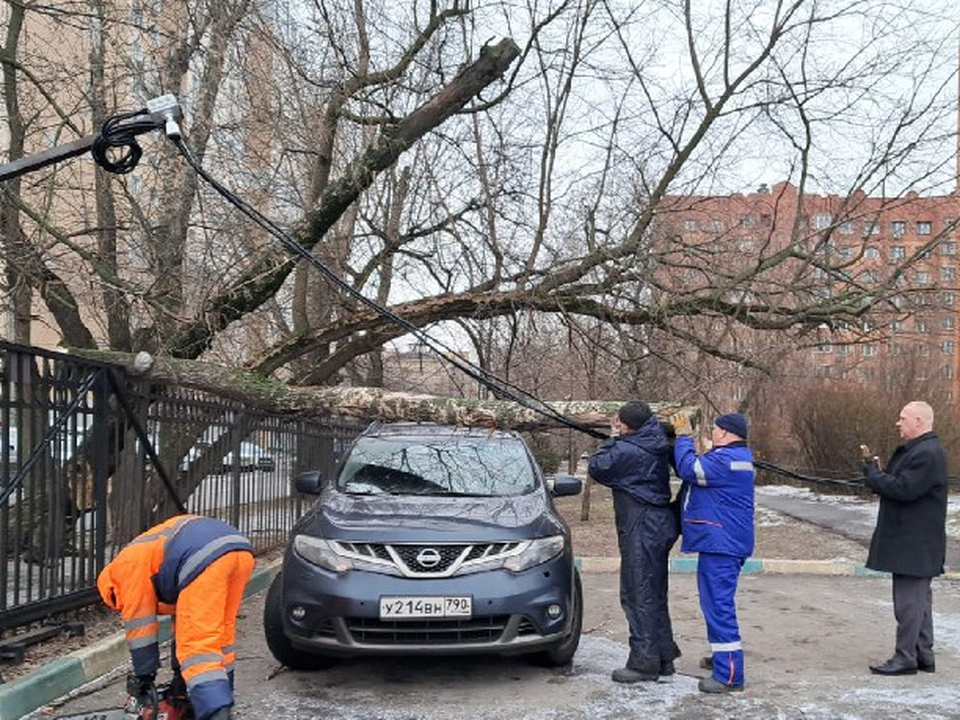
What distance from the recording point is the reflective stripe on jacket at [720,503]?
556cm

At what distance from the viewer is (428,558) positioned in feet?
18.0

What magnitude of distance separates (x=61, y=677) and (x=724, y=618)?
12.8 feet

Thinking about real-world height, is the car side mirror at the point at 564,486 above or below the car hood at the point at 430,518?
above

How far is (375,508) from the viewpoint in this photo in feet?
19.7

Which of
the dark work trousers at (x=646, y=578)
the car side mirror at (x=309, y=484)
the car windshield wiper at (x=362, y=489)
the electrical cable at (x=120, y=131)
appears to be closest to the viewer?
the electrical cable at (x=120, y=131)

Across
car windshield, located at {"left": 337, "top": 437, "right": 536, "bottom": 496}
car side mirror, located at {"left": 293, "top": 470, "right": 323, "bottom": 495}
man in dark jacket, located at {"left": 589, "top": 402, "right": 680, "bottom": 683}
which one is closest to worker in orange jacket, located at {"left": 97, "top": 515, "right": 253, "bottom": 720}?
car windshield, located at {"left": 337, "top": 437, "right": 536, "bottom": 496}

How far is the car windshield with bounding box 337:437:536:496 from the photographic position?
21.5 feet

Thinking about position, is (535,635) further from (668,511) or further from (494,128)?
(494,128)

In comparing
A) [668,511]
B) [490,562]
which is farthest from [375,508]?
[668,511]

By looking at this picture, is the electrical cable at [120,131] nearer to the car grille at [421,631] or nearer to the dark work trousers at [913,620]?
the car grille at [421,631]

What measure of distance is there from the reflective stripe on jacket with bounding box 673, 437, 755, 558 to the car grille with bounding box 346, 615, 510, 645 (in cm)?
126

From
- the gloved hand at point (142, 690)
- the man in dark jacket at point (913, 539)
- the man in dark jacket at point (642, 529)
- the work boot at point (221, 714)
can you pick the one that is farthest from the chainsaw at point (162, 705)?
the man in dark jacket at point (913, 539)

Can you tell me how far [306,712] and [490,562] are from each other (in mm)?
1321


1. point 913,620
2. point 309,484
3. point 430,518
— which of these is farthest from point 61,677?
point 913,620
